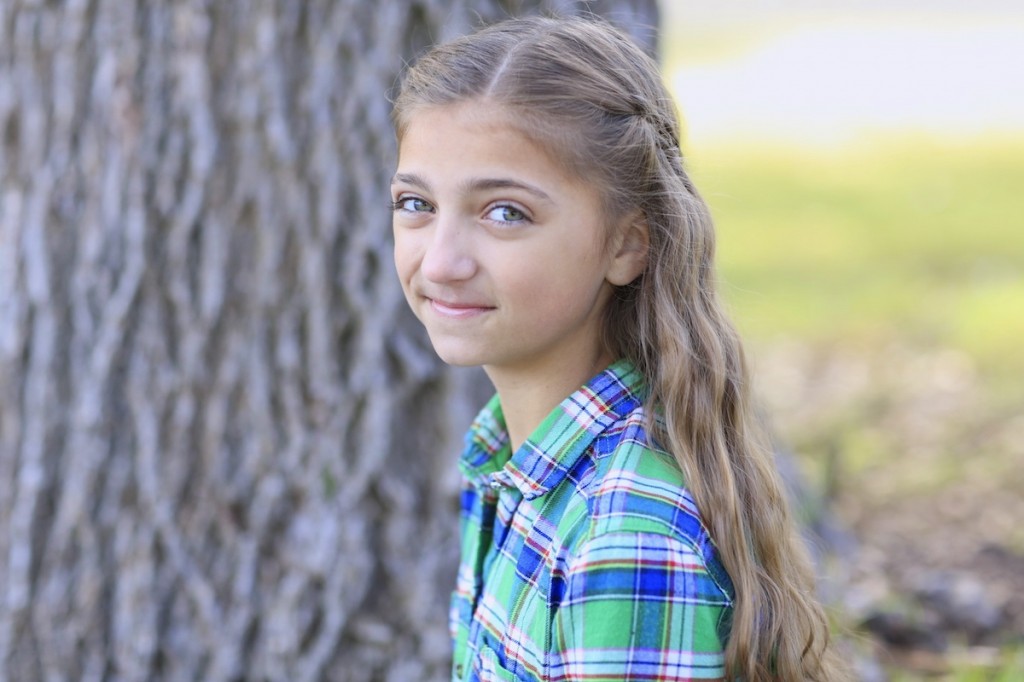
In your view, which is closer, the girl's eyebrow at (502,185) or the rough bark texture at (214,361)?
the girl's eyebrow at (502,185)

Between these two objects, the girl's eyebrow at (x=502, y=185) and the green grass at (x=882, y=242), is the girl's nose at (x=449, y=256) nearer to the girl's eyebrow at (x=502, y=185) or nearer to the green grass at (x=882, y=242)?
the girl's eyebrow at (x=502, y=185)

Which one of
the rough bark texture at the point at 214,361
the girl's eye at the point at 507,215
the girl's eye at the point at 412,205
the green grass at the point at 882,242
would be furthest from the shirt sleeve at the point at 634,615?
the green grass at the point at 882,242

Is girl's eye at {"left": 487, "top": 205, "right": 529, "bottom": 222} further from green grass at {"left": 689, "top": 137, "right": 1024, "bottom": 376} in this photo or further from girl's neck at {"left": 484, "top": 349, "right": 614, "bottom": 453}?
green grass at {"left": 689, "top": 137, "right": 1024, "bottom": 376}

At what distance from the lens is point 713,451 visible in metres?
1.85

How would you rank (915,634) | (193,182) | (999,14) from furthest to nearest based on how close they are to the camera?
(999,14) → (915,634) → (193,182)

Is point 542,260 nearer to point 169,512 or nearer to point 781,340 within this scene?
point 169,512

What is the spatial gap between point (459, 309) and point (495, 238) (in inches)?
5.0

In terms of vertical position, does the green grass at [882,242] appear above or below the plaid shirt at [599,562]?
above

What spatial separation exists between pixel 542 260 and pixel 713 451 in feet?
1.33

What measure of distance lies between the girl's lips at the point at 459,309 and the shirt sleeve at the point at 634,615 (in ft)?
1.29

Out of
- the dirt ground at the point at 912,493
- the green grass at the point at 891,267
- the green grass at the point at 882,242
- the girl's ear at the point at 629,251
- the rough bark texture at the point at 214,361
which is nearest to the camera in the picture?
the girl's ear at the point at 629,251

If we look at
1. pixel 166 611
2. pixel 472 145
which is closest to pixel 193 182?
pixel 166 611

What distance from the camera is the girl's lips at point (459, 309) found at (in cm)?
182

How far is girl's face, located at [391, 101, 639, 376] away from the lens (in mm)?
1771
